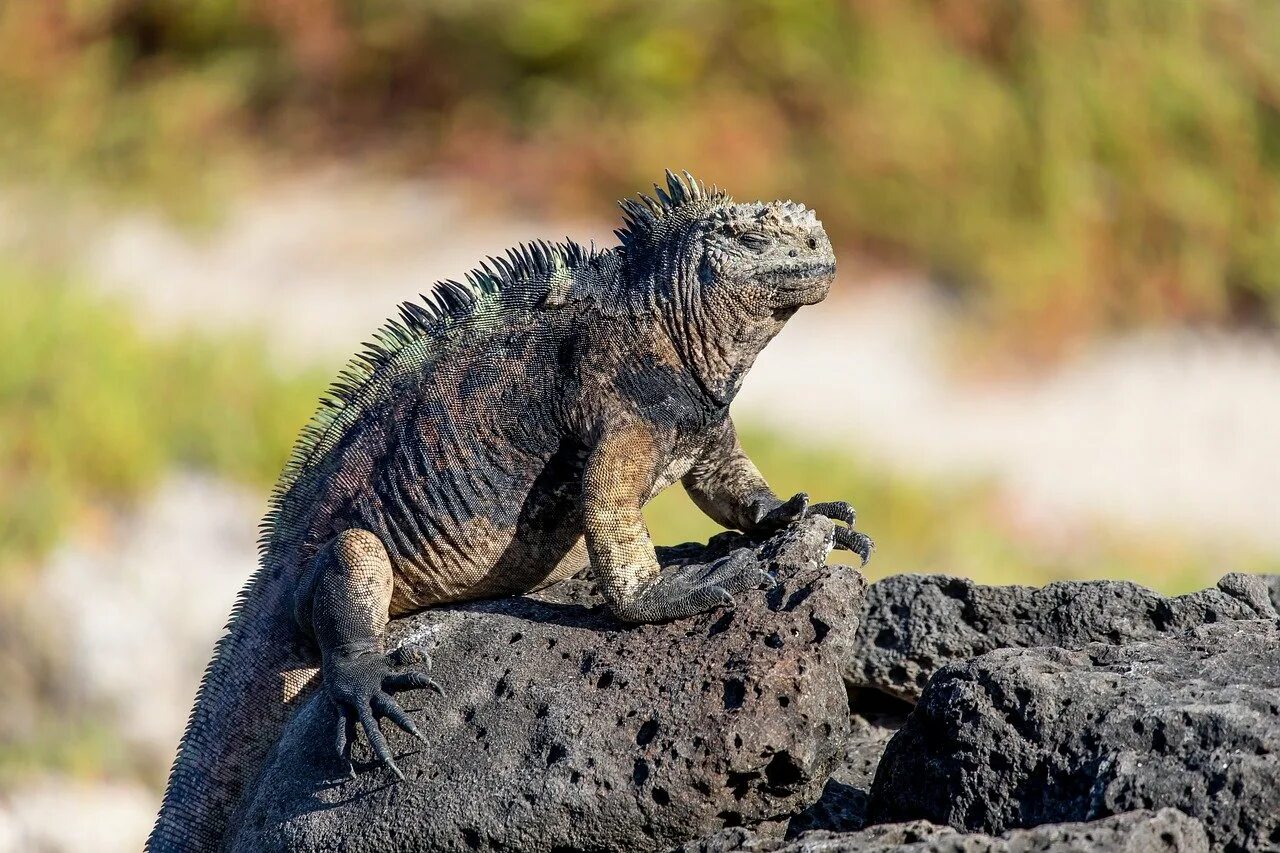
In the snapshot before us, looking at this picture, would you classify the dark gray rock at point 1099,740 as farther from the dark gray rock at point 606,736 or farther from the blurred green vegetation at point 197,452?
the blurred green vegetation at point 197,452

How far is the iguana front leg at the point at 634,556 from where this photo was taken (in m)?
4.55

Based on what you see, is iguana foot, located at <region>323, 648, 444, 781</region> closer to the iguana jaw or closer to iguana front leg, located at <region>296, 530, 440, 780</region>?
iguana front leg, located at <region>296, 530, 440, 780</region>

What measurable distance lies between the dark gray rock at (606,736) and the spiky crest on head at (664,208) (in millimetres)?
986

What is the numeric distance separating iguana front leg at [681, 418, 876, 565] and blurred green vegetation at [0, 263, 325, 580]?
6168 mm

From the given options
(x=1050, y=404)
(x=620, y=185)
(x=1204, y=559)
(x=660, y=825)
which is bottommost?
(x=660, y=825)

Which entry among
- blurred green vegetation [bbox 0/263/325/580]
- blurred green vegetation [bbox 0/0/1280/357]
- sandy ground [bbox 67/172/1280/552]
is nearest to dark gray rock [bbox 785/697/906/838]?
blurred green vegetation [bbox 0/263/325/580]

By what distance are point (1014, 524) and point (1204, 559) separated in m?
1.40

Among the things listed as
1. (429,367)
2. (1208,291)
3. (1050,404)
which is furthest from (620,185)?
(429,367)

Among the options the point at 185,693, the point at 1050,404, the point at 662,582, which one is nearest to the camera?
the point at 662,582

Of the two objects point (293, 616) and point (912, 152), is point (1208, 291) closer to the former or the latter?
point (912, 152)

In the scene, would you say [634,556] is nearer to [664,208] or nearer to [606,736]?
[606,736]

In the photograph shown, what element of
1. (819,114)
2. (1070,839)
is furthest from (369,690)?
(819,114)

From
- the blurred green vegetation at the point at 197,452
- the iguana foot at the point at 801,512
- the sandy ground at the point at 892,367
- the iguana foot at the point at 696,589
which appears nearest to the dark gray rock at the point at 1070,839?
the iguana foot at the point at 696,589

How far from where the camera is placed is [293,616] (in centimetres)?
518
